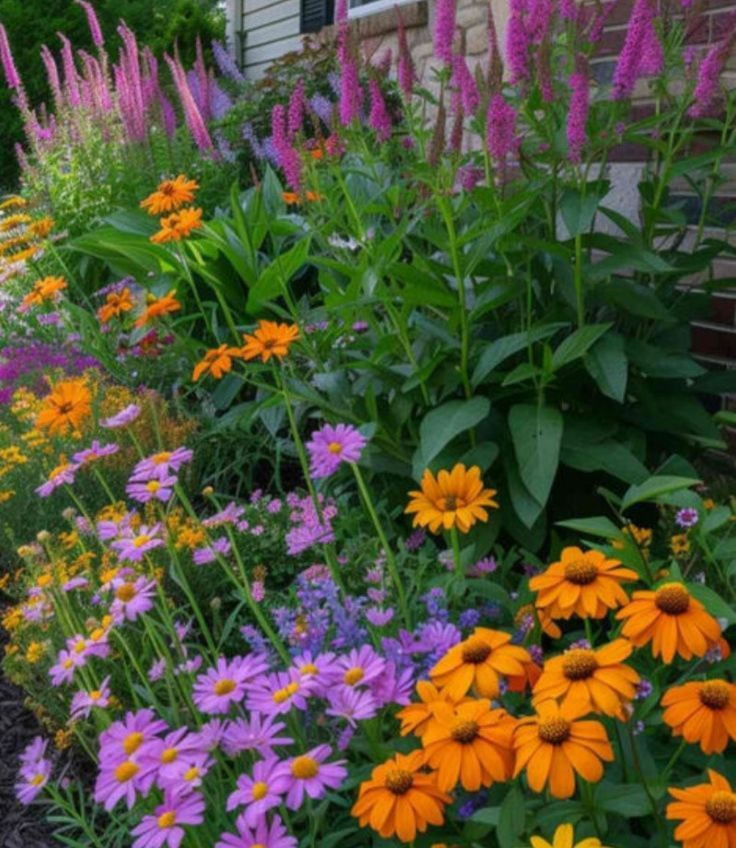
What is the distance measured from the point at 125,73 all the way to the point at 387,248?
Result: 359 centimetres

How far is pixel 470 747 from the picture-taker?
120 centimetres

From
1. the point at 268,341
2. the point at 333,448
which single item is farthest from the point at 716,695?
the point at 268,341

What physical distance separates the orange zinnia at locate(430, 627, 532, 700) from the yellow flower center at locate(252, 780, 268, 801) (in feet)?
0.78

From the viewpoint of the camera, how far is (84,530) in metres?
2.57

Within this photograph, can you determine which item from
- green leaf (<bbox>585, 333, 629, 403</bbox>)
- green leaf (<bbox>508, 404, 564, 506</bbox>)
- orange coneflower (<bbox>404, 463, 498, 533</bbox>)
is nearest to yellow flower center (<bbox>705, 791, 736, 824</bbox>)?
orange coneflower (<bbox>404, 463, 498, 533</bbox>)

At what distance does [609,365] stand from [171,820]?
1448mm

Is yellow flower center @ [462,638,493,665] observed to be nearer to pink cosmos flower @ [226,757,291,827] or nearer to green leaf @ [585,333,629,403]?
pink cosmos flower @ [226,757,291,827]

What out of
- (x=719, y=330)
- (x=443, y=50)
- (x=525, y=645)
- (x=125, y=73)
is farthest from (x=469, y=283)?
(x=125, y=73)

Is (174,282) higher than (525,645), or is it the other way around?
(525,645)

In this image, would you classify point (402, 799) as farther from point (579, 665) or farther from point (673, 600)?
point (673, 600)

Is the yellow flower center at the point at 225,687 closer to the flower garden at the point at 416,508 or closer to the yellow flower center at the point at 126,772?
the flower garden at the point at 416,508

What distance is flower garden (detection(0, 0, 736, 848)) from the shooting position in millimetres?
1313

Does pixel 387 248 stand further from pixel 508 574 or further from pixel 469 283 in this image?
pixel 508 574

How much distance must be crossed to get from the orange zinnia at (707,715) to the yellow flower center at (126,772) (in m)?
0.64
